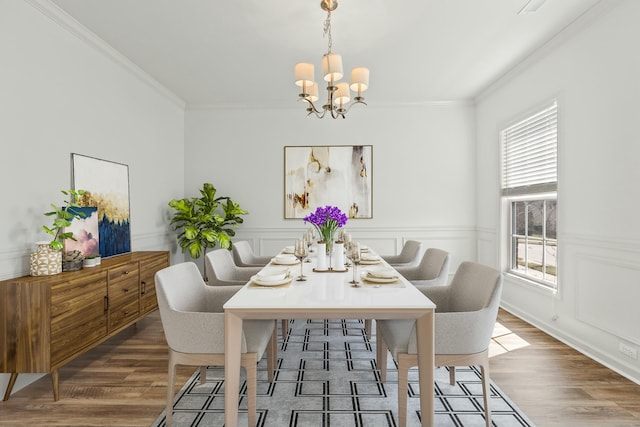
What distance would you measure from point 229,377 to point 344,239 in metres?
2.00

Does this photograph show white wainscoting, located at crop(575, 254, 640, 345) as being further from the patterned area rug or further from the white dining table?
the white dining table

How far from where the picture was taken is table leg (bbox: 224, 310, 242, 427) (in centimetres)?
182

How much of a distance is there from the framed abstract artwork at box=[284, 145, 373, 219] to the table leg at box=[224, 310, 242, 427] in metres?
3.98

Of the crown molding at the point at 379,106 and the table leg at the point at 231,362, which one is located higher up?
the crown molding at the point at 379,106

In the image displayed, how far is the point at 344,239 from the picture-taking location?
3.64 metres

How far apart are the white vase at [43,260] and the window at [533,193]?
440 cm

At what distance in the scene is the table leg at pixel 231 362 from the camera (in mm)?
1818

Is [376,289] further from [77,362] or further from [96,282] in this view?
[77,362]

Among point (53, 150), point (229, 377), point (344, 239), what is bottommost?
point (229, 377)

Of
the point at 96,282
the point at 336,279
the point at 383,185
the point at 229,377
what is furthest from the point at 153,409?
the point at 383,185

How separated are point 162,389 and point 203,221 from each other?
2.92 m

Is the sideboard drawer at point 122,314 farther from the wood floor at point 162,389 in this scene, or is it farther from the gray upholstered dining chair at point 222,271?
the gray upholstered dining chair at point 222,271

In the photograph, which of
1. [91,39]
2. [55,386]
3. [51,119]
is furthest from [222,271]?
[91,39]

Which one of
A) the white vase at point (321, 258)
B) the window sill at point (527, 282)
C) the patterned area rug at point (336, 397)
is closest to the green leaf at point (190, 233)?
the patterned area rug at point (336, 397)
